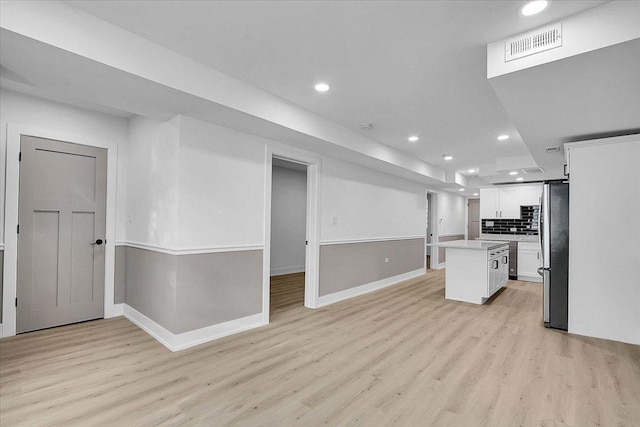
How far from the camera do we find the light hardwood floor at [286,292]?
4.79 metres

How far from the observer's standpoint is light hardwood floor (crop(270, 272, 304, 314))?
188 inches

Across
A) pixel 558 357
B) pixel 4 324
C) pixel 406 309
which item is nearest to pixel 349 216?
pixel 406 309

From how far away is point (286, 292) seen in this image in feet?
18.6

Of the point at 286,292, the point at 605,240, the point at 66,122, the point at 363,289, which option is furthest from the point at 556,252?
the point at 66,122

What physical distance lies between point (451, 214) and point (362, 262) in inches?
217

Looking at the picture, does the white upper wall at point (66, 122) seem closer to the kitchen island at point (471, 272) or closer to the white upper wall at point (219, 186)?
the white upper wall at point (219, 186)

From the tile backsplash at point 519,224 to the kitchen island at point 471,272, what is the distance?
9.47 feet

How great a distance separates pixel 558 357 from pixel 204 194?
12.5ft

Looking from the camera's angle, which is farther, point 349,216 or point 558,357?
point 349,216

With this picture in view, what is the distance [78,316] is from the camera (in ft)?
12.7

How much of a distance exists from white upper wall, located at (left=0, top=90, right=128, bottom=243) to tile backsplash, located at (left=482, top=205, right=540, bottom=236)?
8023 millimetres

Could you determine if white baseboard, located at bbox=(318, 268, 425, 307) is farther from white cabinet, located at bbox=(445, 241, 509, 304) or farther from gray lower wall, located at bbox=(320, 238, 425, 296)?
white cabinet, located at bbox=(445, 241, 509, 304)

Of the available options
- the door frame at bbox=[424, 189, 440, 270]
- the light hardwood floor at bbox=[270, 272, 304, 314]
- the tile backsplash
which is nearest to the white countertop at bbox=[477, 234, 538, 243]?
the tile backsplash

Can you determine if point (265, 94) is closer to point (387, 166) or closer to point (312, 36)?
point (312, 36)
